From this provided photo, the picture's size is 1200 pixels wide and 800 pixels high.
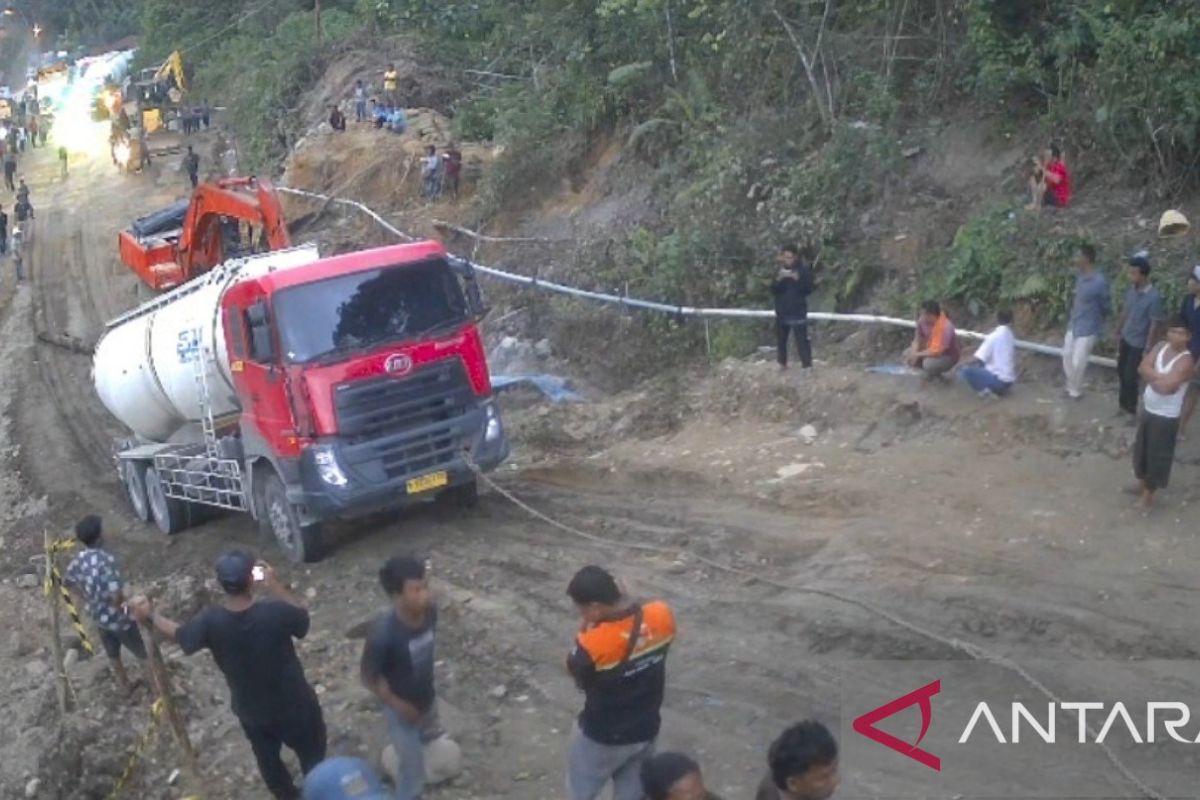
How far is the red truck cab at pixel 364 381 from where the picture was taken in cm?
1270

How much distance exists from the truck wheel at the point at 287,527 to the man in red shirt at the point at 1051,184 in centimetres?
839

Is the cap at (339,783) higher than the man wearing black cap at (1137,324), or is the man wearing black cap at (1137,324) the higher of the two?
the cap at (339,783)

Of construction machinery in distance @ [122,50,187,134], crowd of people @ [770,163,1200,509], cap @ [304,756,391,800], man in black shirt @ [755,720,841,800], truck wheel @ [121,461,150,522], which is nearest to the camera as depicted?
man in black shirt @ [755,720,841,800]

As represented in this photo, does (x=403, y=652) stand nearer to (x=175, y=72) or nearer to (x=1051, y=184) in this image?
(x=1051, y=184)

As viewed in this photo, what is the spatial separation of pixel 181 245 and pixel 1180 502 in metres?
16.6

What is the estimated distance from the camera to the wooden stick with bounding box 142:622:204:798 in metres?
8.46

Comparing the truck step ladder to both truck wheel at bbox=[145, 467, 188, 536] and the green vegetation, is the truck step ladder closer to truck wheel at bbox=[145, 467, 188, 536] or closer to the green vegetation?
truck wheel at bbox=[145, 467, 188, 536]

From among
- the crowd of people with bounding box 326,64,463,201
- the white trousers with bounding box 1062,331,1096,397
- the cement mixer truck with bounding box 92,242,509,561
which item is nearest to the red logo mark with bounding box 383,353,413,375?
the cement mixer truck with bounding box 92,242,509,561

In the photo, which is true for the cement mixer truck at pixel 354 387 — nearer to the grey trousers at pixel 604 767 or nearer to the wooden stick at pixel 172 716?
the wooden stick at pixel 172 716

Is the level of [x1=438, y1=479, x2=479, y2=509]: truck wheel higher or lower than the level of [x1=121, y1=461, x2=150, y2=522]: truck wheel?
higher

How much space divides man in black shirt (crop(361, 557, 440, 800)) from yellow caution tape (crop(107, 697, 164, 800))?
2.45 meters

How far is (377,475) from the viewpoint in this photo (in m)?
12.8

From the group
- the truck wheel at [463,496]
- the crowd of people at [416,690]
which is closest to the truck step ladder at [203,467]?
the truck wheel at [463,496]

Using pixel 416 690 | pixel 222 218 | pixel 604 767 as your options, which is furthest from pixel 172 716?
pixel 222 218
